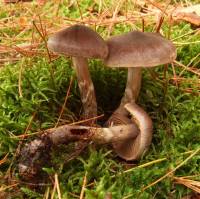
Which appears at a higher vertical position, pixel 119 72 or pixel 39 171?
pixel 119 72

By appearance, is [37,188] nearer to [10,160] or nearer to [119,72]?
[10,160]

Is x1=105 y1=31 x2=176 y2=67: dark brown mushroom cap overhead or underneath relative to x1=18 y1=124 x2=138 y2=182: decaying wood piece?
overhead

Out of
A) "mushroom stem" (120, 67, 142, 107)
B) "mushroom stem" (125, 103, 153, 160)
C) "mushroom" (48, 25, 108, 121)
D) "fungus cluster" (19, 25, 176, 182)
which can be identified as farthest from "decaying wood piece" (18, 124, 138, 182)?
"mushroom" (48, 25, 108, 121)

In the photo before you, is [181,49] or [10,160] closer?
[10,160]

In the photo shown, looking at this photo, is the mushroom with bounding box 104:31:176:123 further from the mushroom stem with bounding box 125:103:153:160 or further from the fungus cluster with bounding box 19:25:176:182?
the mushroom stem with bounding box 125:103:153:160

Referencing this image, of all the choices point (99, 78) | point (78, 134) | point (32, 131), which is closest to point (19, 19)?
point (99, 78)

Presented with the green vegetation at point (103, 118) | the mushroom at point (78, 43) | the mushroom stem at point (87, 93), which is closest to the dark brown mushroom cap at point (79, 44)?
the mushroom at point (78, 43)

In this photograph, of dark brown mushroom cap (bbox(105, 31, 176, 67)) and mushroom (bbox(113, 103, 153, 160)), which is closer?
dark brown mushroom cap (bbox(105, 31, 176, 67))

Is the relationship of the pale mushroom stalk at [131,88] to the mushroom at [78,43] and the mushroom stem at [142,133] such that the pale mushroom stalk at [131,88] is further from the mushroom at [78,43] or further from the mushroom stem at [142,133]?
the mushroom at [78,43]

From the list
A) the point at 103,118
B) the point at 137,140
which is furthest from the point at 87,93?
the point at 137,140
